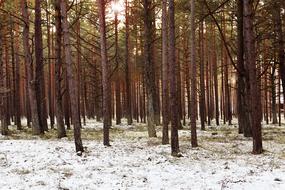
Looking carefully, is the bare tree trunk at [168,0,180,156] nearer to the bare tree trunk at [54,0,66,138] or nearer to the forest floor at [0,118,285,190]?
the forest floor at [0,118,285,190]

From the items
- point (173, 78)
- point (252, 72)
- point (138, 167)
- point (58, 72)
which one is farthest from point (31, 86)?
point (252, 72)

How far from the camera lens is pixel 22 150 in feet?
46.2

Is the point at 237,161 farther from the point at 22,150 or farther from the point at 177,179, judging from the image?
the point at 22,150

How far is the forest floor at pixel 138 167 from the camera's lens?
9062mm

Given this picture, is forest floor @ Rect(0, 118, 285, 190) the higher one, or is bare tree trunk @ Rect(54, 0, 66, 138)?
bare tree trunk @ Rect(54, 0, 66, 138)

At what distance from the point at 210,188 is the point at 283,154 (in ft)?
20.1

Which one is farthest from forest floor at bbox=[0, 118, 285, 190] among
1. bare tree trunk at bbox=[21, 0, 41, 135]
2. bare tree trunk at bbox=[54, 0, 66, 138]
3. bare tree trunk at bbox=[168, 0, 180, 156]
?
bare tree trunk at bbox=[21, 0, 41, 135]

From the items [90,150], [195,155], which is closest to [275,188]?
[195,155]

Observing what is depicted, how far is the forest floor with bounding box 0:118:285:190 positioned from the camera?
9.06 metres

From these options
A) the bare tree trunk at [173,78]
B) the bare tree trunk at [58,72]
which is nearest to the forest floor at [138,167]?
the bare tree trunk at [173,78]

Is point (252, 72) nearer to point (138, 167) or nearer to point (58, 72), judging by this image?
point (138, 167)

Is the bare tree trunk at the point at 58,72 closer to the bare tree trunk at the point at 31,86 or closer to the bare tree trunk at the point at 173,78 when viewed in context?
the bare tree trunk at the point at 31,86

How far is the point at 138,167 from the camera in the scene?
11188mm

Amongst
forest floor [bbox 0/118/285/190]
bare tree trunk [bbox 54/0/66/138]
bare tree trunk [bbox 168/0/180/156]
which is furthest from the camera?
bare tree trunk [bbox 54/0/66/138]
